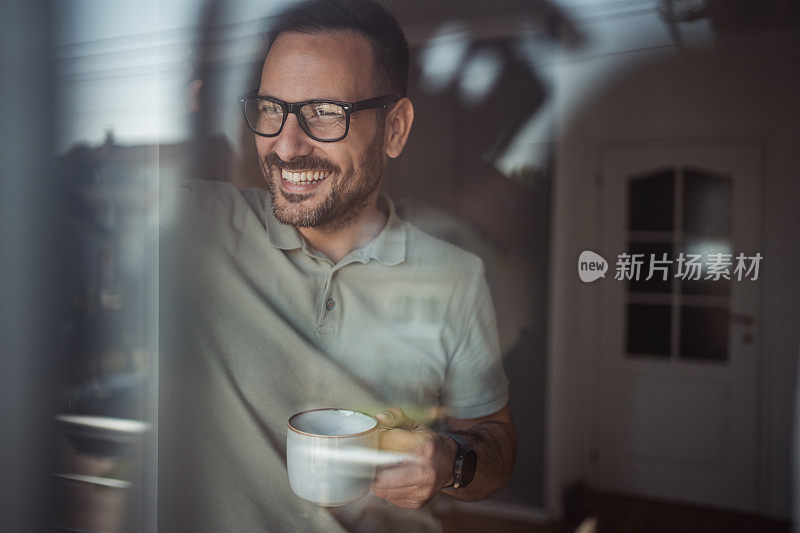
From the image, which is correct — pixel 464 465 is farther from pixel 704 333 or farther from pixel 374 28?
pixel 374 28

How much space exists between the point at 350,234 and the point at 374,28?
38 centimetres

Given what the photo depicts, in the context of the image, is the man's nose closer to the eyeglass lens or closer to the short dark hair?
the eyeglass lens

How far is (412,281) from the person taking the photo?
111cm

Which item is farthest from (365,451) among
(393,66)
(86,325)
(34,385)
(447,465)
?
(34,385)

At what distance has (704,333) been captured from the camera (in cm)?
93

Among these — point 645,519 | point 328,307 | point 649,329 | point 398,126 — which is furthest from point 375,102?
point 645,519

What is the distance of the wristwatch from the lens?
106cm

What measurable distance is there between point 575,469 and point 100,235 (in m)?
1.22

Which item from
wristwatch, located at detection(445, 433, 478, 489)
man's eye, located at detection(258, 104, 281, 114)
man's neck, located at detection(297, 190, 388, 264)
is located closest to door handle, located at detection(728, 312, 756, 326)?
wristwatch, located at detection(445, 433, 478, 489)

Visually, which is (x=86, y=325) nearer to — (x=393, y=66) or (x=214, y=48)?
(x=214, y=48)

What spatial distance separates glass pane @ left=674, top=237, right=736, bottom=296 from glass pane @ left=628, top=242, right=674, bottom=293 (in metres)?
0.02

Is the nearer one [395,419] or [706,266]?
[706,266]

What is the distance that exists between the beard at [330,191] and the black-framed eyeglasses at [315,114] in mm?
47

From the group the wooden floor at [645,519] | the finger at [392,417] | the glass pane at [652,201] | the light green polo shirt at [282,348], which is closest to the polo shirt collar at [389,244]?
the light green polo shirt at [282,348]
